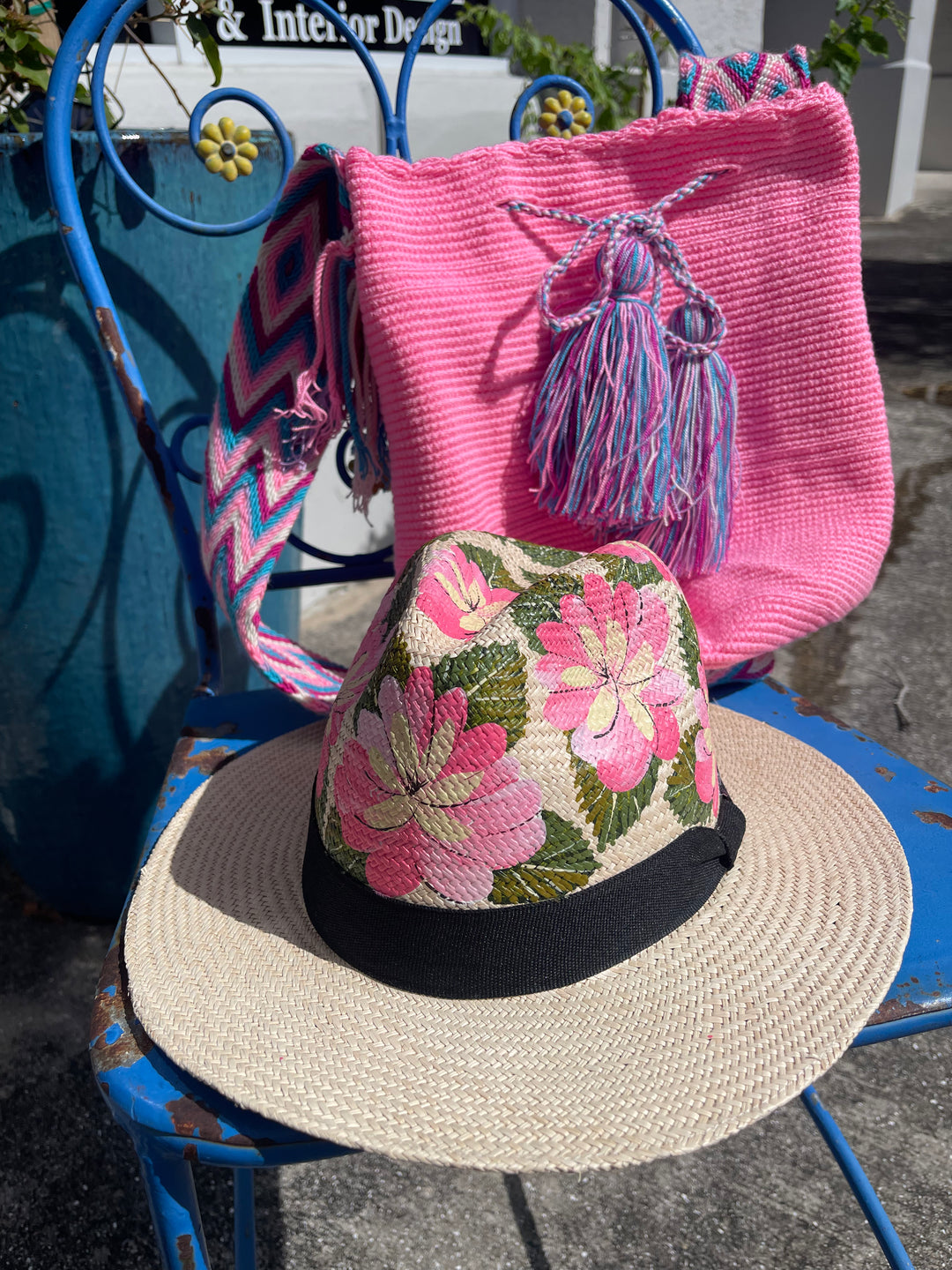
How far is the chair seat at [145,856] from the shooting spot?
547mm

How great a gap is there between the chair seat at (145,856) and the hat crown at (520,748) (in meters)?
0.15

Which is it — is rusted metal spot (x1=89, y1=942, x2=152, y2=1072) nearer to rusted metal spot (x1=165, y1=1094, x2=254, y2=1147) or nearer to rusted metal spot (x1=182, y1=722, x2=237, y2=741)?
rusted metal spot (x1=165, y1=1094, x2=254, y2=1147)

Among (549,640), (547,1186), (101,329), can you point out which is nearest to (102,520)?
(101,329)

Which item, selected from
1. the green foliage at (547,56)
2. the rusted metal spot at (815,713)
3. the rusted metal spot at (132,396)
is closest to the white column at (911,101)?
the green foliage at (547,56)

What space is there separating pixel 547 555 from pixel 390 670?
0.22 meters

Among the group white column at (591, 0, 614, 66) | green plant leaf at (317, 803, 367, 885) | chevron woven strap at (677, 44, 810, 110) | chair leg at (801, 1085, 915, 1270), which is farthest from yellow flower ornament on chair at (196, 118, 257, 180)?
white column at (591, 0, 614, 66)

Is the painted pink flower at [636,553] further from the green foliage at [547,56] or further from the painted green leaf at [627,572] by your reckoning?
the green foliage at [547,56]

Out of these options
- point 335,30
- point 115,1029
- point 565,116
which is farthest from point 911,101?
point 115,1029

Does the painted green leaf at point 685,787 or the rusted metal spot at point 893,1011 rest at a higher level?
the painted green leaf at point 685,787

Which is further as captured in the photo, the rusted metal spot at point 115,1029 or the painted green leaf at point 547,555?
the painted green leaf at point 547,555

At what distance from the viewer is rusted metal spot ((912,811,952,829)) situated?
29.5 inches

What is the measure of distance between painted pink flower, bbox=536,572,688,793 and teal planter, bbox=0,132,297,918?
2.37ft

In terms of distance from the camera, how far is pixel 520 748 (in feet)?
1.84

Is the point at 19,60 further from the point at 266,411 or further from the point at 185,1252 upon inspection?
the point at 185,1252
